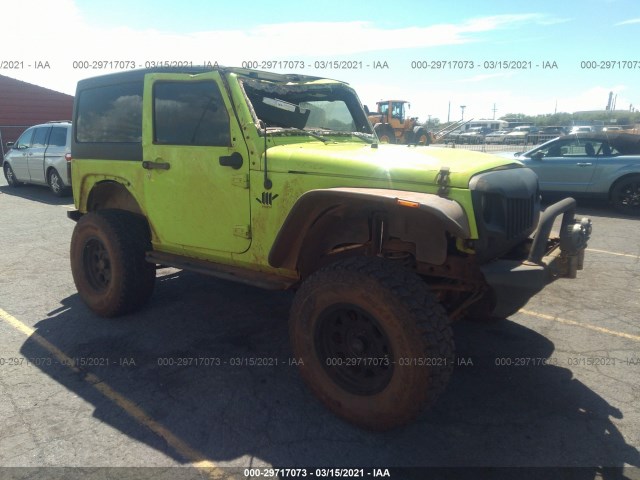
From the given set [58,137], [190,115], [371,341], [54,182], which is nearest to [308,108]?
[190,115]

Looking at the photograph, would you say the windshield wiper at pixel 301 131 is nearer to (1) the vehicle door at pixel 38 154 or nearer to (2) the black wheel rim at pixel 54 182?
(2) the black wheel rim at pixel 54 182

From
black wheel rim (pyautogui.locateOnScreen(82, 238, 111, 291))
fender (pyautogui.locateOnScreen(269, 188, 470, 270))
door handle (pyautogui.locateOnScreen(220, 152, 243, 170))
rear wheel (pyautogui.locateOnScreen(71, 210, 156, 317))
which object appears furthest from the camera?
black wheel rim (pyautogui.locateOnScreen(82, 238, 111, 291))

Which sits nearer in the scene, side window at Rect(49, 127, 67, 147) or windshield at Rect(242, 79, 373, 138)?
windshield at Rect(242, 79, 373, 138)

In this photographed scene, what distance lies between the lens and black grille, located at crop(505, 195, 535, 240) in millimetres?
2961

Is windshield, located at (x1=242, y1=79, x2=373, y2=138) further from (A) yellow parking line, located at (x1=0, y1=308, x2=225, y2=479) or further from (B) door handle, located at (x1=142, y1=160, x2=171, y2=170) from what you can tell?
(A) yellow parking line, located at (x1=0, y1=308, x2=225, y2=479)

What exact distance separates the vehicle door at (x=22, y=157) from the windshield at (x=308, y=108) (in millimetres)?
11040

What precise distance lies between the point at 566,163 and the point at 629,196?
1.30 metres

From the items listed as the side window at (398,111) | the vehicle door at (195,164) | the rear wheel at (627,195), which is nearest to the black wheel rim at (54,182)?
the vehicle door at (195,164)

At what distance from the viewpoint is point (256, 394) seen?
129 inches

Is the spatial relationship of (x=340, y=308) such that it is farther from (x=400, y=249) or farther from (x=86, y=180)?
(x=86, y=180)

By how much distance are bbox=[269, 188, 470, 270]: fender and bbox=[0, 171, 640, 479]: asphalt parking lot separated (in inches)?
40.1

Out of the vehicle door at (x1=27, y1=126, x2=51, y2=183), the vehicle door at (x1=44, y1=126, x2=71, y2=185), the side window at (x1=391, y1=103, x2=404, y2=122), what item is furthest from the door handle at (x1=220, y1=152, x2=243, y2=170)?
the side window at (x1=391, y1=103, x2=404, y2=122)

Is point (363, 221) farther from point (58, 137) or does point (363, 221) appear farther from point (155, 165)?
point (58, 137)

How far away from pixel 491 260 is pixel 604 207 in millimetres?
8881
